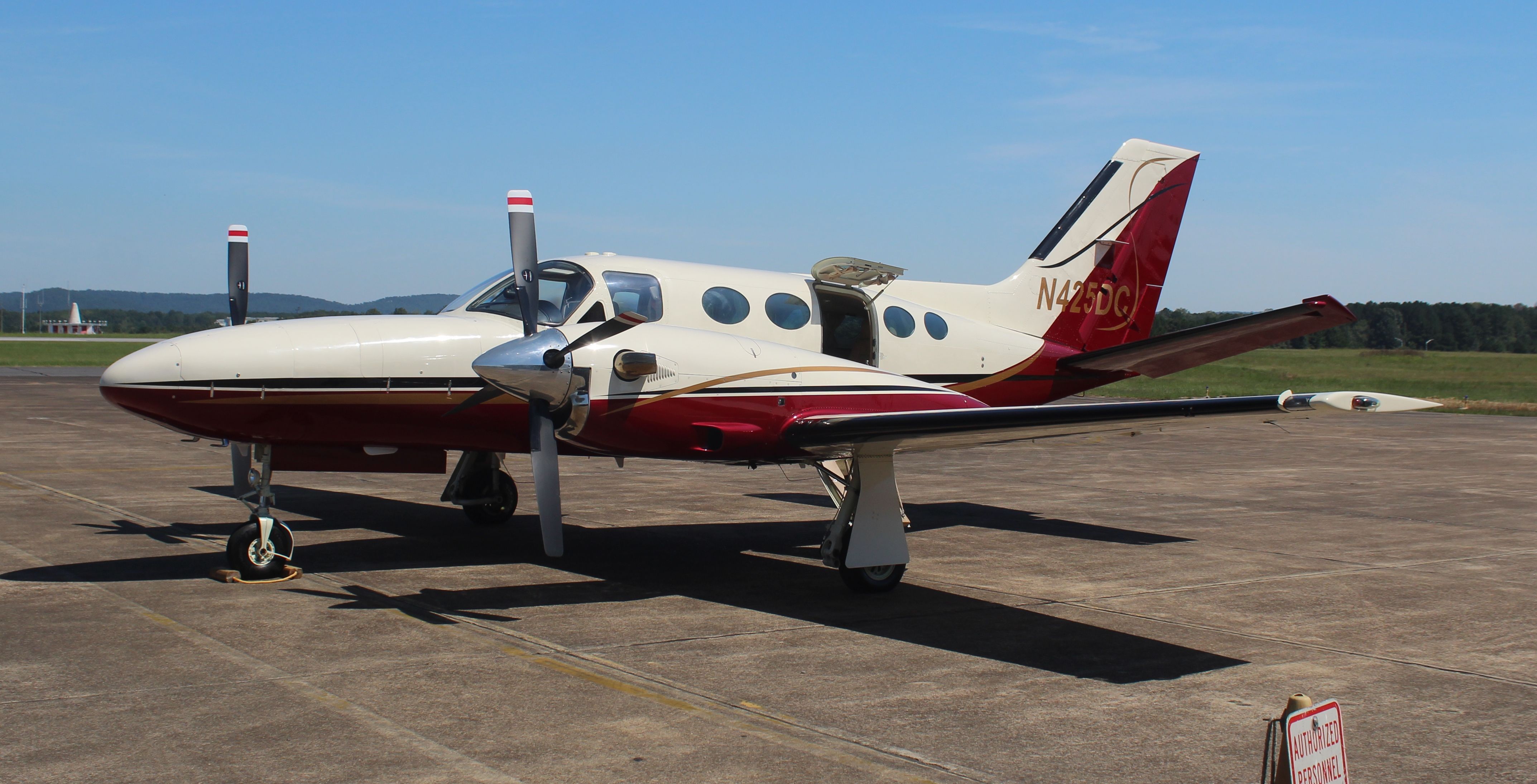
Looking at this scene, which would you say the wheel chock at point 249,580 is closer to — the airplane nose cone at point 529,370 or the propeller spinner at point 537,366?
the propeller spinner at point 537,366

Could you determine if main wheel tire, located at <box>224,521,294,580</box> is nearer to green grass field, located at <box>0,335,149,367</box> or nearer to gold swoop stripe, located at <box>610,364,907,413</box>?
gold swoop stripe, located at <box>610,364,907,413</box>

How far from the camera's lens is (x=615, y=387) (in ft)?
28.5

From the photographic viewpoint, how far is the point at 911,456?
70.6 ft

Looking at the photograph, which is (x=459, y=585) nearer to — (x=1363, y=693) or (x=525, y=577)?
(x=525, y=577)

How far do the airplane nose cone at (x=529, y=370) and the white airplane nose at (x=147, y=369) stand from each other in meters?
2.35

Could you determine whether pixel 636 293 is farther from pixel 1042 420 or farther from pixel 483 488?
pixel 1042 420

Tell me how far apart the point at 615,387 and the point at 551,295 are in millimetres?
1709

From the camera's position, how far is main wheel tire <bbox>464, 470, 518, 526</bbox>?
1270 centimetres

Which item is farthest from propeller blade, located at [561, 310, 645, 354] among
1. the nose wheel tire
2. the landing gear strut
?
the landing gear strut

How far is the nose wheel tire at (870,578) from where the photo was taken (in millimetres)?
9469

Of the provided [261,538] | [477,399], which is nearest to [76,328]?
[261,538]

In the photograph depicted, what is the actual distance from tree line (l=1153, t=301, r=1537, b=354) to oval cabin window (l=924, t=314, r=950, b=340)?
111883 mm

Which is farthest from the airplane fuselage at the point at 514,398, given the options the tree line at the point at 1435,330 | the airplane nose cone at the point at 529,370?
the tree line at the point at 1435,330

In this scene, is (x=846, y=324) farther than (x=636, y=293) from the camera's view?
Yes
